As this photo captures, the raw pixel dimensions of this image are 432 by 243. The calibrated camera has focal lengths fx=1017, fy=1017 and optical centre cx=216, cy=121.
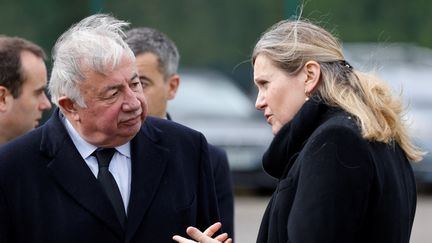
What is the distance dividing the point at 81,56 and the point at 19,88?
100 cm

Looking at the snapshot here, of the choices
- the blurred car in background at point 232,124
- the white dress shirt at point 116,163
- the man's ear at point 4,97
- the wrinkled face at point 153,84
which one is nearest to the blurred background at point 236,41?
the blurred car in background at point 232,124

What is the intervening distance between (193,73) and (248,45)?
0.98 meters

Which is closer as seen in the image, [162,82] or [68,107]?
[68,107]

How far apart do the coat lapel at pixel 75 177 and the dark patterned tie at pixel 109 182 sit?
0.10 feet

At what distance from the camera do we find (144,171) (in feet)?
12.1

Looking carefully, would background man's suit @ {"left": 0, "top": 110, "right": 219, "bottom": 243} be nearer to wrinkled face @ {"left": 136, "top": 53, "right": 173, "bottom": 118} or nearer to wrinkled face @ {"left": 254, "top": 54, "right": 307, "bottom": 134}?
wrinkled face @ {"left": 254, "top": 54, "right": 307, "bottom": 134}

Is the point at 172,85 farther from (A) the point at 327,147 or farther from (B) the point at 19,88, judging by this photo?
(A) the point at 327,147

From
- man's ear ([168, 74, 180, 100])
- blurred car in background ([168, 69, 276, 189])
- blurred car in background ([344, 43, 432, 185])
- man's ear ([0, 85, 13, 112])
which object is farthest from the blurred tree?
man's ear ([0, 85, 13, 112])

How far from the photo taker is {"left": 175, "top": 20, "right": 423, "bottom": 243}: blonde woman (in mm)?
3137

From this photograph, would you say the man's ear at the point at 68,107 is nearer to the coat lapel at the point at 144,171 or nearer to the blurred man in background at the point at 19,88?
the coat lapel at the point at 144,171

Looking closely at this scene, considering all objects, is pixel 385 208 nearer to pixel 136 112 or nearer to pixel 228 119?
pixel 136 112

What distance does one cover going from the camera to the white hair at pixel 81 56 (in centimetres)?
353

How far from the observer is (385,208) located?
3.21 metres

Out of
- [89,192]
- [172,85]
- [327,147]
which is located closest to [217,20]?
[172,85]
